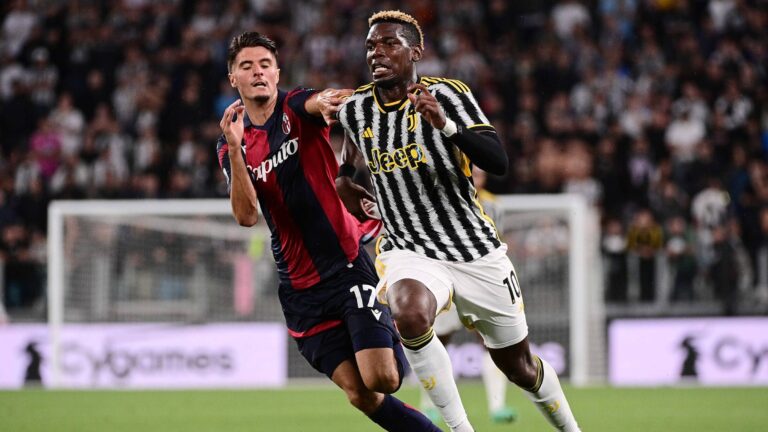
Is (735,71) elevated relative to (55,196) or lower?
elevated

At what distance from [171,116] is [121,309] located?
4.72 metres

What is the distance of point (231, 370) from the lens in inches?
561

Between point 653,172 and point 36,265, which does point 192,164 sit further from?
point 653,172

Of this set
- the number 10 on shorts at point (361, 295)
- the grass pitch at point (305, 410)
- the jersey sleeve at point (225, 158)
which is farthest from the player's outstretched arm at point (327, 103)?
the grass pitch at point (305, 410)

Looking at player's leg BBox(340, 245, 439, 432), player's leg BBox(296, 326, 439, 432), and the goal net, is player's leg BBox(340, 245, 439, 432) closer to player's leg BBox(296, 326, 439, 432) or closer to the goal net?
player's leg BBox(296, 326, 439, 432)

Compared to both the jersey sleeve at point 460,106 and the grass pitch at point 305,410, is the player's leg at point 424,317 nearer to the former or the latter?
the jersey sleeve at point 460,106

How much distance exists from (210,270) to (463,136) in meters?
8.88

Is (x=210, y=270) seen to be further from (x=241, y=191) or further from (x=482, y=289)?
(x=482, y=289)

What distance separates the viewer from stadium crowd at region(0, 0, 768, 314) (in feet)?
47.0

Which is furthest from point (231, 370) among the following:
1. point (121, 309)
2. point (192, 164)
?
point (192, 164)

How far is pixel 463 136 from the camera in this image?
5492 millimetres

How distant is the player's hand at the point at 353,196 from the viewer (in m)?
5.96

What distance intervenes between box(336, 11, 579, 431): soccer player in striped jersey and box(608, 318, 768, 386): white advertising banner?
801 cm

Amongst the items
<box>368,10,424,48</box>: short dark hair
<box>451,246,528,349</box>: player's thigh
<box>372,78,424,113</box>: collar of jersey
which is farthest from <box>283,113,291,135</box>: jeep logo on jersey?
<box>451,246,528,349</box>: player's thigh
